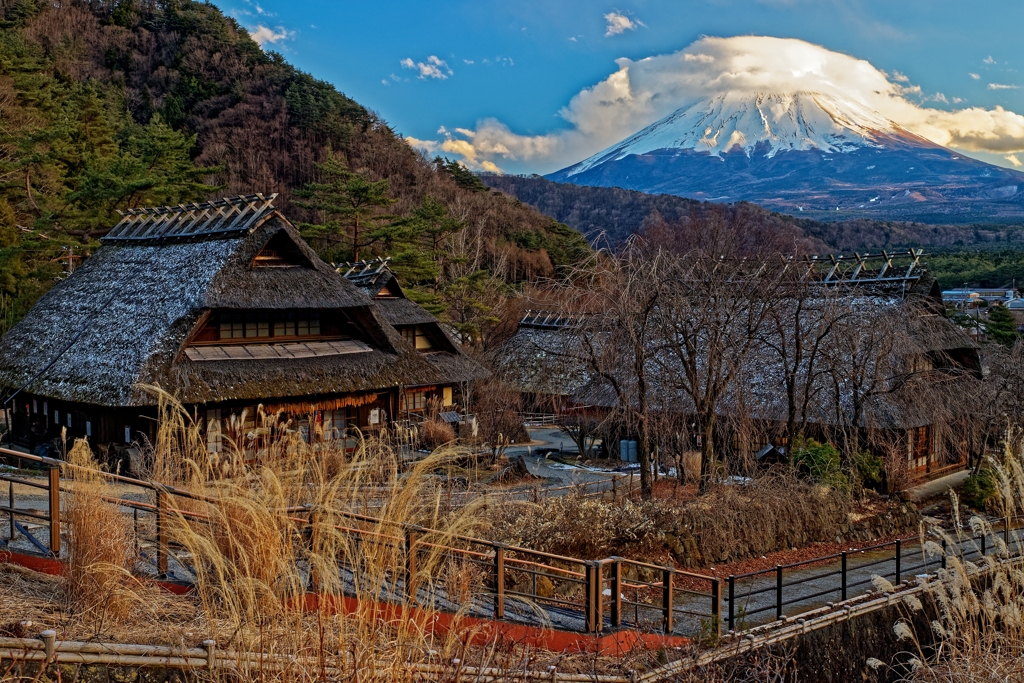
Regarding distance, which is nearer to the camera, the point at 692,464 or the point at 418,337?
the point at 692,464

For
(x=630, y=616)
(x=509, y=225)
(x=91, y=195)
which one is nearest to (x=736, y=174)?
(x=509, y=225)

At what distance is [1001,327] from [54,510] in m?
38.5

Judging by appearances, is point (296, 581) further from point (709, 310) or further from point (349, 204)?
point (349, 204)

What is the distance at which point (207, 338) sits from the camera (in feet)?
62.1

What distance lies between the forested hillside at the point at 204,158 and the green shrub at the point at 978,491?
64.5ft

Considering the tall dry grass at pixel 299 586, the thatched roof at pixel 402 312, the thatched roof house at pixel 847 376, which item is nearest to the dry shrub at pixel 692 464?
the thatched roof house at pixel 847 376

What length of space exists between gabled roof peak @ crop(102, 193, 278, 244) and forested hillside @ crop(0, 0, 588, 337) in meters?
4.36

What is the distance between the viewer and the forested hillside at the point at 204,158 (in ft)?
97.8

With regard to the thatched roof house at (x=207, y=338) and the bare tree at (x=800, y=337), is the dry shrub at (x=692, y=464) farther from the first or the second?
the thatched roof house at (x=207, y=338)

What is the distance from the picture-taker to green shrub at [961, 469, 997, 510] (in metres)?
19.2

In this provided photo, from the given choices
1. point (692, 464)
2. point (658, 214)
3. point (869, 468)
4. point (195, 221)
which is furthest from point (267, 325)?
point (658, 214)

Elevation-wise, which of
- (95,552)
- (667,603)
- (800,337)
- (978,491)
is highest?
(800,337)

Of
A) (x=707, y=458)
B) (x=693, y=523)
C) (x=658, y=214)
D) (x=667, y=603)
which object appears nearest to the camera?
(x=667, y=603)

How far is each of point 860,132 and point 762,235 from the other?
105 meters
